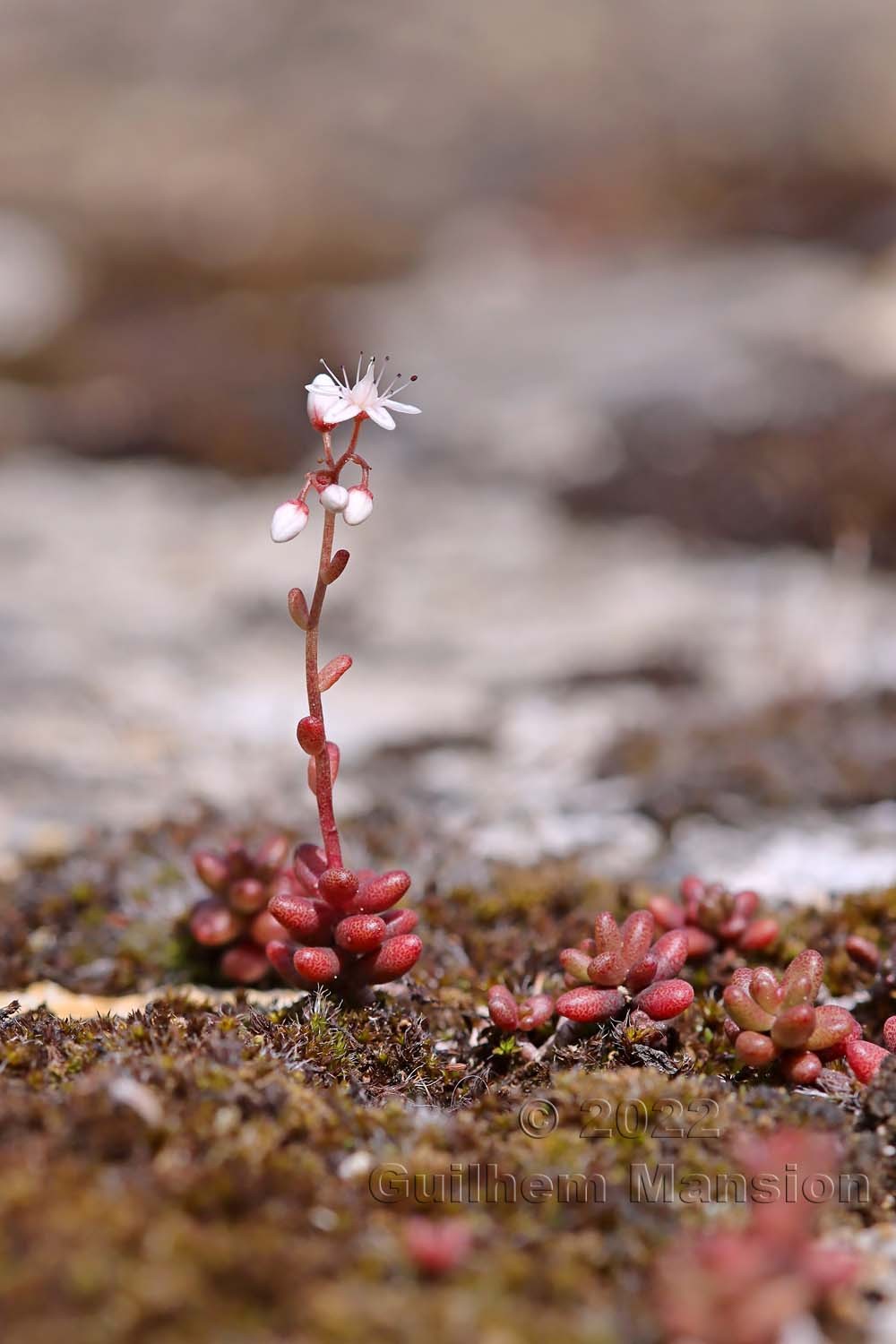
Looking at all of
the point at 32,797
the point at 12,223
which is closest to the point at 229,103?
the point at 12,223

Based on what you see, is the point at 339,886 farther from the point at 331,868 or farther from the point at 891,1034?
the point at 891,1034

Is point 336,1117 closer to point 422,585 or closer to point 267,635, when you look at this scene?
point 267,635

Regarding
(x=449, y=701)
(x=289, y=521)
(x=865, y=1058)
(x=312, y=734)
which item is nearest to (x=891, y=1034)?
(x=865, y=1058)

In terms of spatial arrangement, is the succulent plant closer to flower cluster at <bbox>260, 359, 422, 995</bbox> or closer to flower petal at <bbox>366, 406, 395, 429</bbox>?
flower cluster at <bbox>260, 359, 422, 995</bbox>

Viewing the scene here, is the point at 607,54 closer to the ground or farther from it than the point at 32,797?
farther from it

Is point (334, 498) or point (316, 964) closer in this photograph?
point (334, 498)

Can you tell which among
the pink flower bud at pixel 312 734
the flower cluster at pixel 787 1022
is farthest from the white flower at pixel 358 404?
the flower cluster at pixel 787 1022
